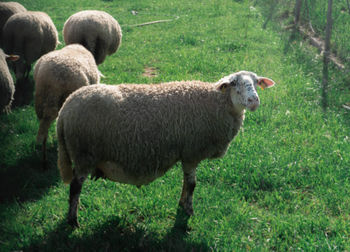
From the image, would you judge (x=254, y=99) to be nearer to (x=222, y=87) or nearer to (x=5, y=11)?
(x=222, y=87)

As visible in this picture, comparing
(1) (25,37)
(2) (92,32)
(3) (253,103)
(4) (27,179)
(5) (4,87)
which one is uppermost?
(3) (253,103)

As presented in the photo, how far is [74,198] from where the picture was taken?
3096 millimetres

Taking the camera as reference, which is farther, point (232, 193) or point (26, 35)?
point (26, 35)

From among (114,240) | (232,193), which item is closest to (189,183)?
(232,193)

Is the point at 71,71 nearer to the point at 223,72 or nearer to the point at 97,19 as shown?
the point at 97,19

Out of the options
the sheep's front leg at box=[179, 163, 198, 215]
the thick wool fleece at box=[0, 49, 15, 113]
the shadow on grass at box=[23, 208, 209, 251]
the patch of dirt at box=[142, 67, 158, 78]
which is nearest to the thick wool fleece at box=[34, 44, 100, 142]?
the thick wool fleece at box=[0, 49, 15, 113]

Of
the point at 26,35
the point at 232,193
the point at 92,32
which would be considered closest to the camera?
the point at 232,193

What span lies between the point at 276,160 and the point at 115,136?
213 cm

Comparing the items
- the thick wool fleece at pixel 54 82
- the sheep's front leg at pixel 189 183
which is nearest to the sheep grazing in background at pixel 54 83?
the thick wool fleece at pixel 54 82

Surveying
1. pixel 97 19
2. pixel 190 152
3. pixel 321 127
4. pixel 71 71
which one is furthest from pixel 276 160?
pixel 97 19

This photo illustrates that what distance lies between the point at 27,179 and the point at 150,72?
382 centimetres

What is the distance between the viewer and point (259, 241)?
121 inches

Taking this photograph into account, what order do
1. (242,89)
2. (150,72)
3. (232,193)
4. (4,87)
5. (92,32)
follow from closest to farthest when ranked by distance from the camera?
(242,89) < (232,193) < (4,87) < (92,32) < (150,72)

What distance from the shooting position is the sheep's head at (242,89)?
9.95ft
